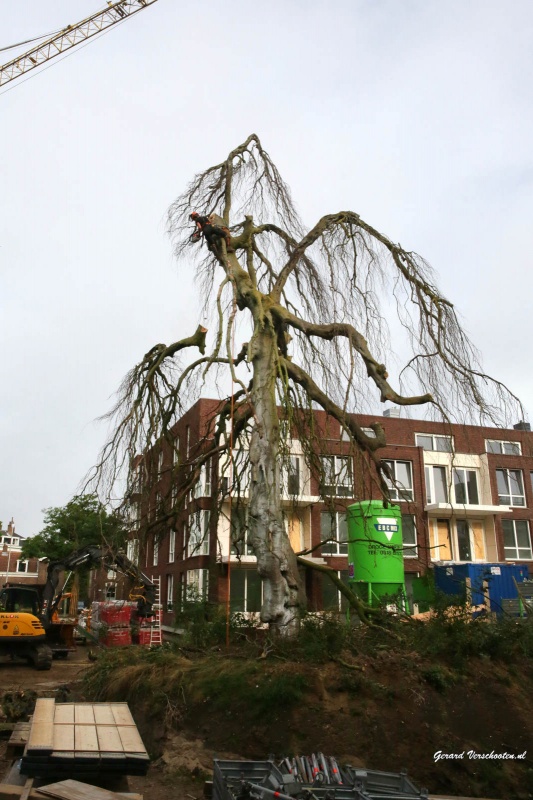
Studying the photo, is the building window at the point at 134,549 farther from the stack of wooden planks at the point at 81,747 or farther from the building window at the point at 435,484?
the building window at the point at 435,484

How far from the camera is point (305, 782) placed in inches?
220

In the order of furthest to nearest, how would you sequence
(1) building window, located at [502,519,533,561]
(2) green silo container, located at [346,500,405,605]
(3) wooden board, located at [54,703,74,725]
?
(1) building window, located at [502,519,533,561]
(2) green silo container, located at [346,500,405,605]
(3) wooden board, located at [54,703,74,725]

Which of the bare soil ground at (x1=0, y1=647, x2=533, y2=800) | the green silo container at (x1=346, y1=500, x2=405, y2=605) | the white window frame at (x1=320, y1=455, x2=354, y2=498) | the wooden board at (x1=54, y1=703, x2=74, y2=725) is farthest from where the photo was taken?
the green silo container at (x1=346, y1=500, x2=405, y2=605)

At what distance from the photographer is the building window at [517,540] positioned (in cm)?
3478

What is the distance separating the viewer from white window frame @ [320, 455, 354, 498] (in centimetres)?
953

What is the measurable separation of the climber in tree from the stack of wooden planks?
7.36 m

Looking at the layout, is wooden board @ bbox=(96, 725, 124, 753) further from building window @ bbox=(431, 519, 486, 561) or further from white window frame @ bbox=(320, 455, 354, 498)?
building window @ bbox=(431, 519, 486, 561)

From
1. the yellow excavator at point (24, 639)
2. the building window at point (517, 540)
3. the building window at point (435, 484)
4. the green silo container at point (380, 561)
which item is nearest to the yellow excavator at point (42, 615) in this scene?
the yellow excavator at point (24, 639)

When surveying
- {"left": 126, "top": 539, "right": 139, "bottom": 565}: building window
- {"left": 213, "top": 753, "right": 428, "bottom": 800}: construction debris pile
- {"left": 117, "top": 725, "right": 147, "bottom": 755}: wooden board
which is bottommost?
{"left": 213, "top": 753, "right": 428, "bottom": 800}: construction debris pile

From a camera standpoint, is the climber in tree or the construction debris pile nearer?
the construction debris pile

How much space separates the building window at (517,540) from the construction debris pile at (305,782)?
31469 mm

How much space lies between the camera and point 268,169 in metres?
12.0

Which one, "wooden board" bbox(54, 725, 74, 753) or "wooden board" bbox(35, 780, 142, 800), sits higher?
"wooden board" bbox(54, 725, 74, 753)

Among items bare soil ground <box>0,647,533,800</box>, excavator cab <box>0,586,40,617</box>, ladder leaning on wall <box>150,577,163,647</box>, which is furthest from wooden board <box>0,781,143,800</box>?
excavator cab <box>0,586,40,617</box>
